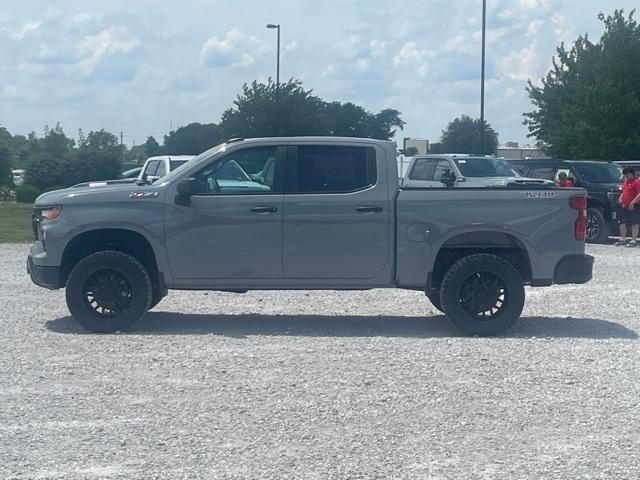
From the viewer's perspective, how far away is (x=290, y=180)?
36.7ft

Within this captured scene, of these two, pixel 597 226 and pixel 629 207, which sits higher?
pixel 629 207

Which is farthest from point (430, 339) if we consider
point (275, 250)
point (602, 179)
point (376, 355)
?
point (602, 179)

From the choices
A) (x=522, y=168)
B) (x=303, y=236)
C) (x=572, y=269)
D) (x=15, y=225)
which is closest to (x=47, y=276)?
(x=303, y=236)

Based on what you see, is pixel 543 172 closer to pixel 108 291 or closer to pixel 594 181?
pixel 594 181

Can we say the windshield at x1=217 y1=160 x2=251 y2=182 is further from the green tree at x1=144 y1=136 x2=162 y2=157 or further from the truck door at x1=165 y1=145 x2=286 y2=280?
the green tree at x1=144 y1=136 x2=162 y2=157

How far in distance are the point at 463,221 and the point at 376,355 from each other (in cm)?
193

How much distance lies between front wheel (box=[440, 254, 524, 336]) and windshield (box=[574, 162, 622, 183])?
44.9ft

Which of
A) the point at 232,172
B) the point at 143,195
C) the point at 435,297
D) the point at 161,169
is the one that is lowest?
the point at 435,297

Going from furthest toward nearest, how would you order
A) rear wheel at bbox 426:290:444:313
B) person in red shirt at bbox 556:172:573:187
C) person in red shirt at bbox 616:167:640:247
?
person in red shirt at bbox 556:172:573:187, person in red shirt at bbox 616:167:640:247, rear wheel at bbox 426:290:444:313

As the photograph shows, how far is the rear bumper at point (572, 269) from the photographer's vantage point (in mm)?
11172

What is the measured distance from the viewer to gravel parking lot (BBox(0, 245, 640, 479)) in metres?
6.55

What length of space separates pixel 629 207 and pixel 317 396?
1556 cm

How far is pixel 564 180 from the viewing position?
896 inches

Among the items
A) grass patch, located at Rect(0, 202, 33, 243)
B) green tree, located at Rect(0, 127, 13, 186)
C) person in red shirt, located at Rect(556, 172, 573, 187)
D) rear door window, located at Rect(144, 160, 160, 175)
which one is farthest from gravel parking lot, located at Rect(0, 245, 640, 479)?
green tree, located at Rect(0, 127, 13, 186)
